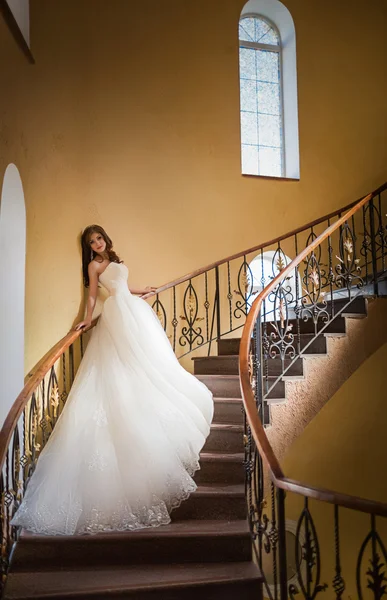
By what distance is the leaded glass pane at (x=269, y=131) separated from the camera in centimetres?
776

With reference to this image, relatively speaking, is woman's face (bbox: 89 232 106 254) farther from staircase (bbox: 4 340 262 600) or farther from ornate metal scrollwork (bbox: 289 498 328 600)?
ornate metal scrollwork (bbox: 289 498 328 600)

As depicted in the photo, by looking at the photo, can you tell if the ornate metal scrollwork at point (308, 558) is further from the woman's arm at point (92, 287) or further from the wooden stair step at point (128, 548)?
the woman's arm at point (92, 287)

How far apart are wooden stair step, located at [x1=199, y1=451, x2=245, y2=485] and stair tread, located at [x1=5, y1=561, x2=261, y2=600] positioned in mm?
740

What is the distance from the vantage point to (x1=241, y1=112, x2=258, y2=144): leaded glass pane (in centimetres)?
768

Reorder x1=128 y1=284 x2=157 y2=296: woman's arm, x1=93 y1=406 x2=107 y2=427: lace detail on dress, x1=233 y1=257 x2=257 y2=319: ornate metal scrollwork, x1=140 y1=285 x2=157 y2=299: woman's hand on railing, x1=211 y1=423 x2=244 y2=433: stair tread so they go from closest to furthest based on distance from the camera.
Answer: x1=93 y1=406 x2=107 y2=427: lace detail on dress, x1=211 y1=423 x2=244 y2=433: stair tread, x1=140 y1=285 x2=157 y2=299: woman's hand on railing, x1=128 y1=284 x2=157 y2=296: woman's arm, x1=233 y1=257 x2=257 y2=319: ornate metal scrollwork

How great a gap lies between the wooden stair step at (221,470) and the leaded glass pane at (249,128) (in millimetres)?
4643

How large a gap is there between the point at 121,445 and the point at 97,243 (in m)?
2.46

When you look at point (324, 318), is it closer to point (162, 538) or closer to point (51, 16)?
point (162, 538)

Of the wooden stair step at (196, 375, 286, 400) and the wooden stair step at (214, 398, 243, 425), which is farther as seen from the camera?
the wooden stair step at (196, 375, 286, 400)

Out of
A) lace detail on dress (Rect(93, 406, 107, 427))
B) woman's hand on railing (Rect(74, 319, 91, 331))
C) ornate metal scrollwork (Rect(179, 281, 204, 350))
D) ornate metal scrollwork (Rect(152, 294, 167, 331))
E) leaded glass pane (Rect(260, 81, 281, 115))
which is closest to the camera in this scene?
lace detail on dress (Rect(93, 406, 107, 427))

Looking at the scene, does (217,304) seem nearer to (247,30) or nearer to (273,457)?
(273,457)

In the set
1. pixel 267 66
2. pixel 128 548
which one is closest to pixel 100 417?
pixel 128 548

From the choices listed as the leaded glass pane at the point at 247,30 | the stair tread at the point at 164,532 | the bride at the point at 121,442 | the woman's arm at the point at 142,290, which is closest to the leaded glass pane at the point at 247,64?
the leaded glass pane at the point at 247,30

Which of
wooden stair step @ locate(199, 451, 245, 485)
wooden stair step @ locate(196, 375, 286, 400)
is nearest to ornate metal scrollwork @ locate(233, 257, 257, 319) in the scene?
wooden stair step @ locate(196, 375, 286, 400)
